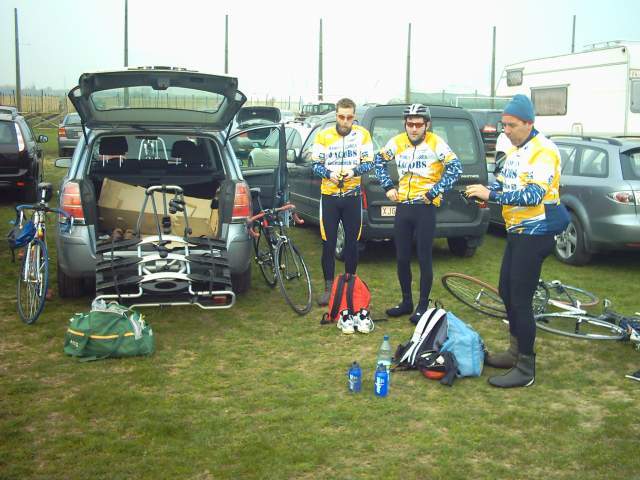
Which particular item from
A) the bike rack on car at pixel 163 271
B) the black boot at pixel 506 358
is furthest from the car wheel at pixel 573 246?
the bike rack on car at pixel 163 271

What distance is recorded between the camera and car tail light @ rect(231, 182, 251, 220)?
6.65m

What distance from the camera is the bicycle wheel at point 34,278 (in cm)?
641

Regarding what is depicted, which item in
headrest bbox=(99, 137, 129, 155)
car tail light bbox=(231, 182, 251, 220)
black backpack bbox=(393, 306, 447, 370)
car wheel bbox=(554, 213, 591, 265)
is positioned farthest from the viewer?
car wheel bbox=(554, 213, 591, 265)

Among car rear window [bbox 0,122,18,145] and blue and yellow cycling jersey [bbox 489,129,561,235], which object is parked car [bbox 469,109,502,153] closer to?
car rear window [bbox 0,122,18,145]

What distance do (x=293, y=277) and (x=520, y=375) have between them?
276 cm

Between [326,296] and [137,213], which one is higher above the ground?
[137,213]

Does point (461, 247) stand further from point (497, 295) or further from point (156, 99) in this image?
point (156, 99)

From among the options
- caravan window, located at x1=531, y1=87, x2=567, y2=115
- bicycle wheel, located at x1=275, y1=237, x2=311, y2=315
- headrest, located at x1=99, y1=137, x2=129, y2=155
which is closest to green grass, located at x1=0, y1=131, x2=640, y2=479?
bicycle wheel, located at x1=275, y1=237, x2=311, y2=315

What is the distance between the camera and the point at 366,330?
6242 millimetres

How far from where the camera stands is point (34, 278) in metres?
6.41

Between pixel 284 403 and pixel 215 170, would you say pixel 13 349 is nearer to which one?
pixel 284 403

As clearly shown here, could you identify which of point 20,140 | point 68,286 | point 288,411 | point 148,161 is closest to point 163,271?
point 68,286

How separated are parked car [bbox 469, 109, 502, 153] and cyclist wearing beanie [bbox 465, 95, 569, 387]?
16408 millimetres

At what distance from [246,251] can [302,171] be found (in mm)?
3711
